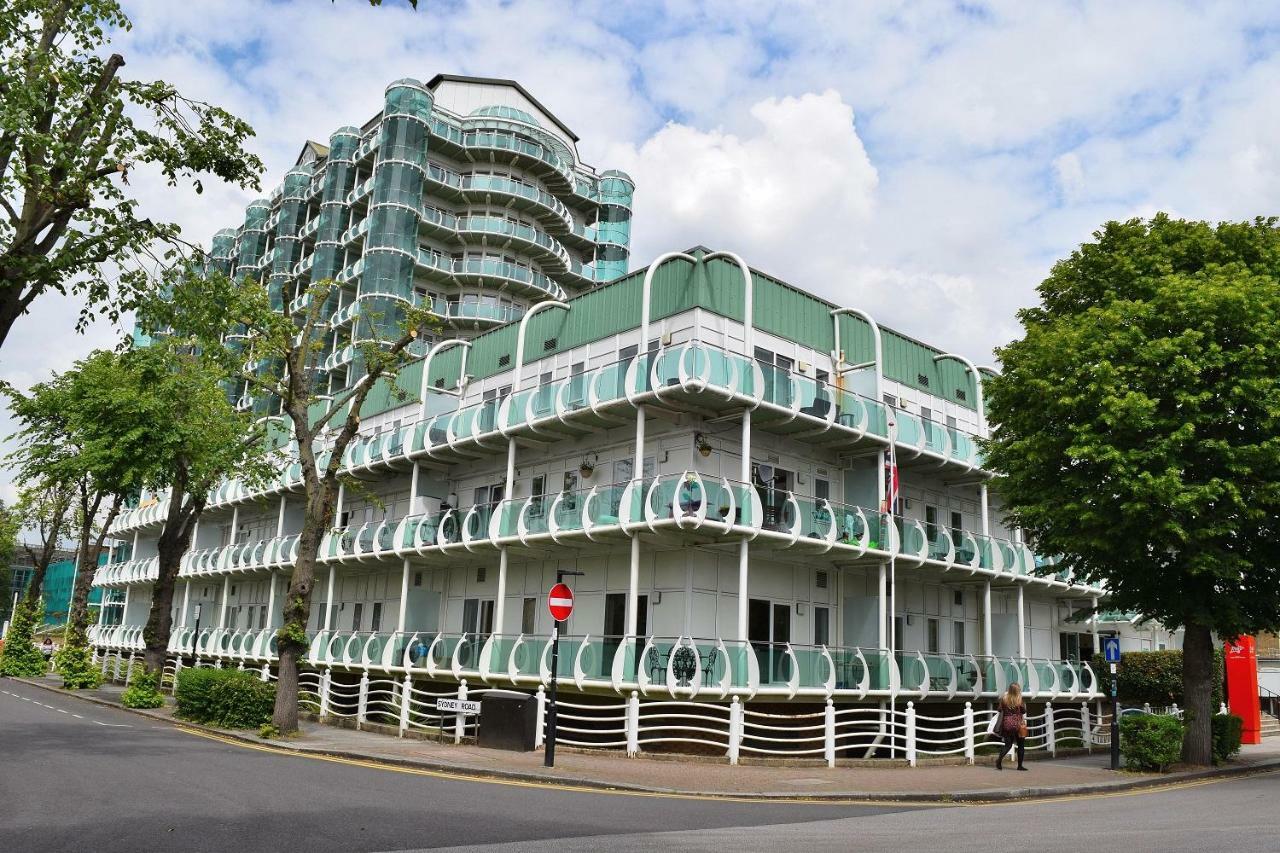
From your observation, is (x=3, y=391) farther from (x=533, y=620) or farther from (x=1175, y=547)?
(x=1175, y=547)

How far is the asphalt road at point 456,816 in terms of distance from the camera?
9219 mm

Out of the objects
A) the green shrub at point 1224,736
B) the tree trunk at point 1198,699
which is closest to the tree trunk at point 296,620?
the tree trunk at point 1198,699

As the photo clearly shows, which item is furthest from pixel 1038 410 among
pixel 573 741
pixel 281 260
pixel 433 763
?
pixel 281 260

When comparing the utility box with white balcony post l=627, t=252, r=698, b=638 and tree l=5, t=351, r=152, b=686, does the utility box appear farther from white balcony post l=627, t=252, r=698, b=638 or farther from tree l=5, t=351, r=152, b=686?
tree l=5, t=351, r=152, b=686

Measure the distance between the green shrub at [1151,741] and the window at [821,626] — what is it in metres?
7.12

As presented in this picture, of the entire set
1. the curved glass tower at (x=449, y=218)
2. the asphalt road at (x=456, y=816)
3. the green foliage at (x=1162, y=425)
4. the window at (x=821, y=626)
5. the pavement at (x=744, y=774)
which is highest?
the curved glass tower at (x=449, y=218)

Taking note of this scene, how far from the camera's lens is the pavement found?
50.6 ft

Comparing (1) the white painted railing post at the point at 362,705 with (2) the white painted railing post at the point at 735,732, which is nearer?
(2) the white painted railing post at the point at 735,732

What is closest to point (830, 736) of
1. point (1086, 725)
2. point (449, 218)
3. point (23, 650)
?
point (1086, 725)

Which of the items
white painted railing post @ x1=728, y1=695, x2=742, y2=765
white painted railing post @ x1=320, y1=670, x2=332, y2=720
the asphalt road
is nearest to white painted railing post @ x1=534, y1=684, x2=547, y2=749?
white painted railing post @ x1=728, y1=695, x2=742, y2=765

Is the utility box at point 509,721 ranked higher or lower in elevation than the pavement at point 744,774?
higher

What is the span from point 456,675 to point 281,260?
142 ft

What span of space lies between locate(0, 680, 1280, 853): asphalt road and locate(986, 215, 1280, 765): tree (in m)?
5.19

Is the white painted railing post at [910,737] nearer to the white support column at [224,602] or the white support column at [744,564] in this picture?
the white support column at [744,564]
